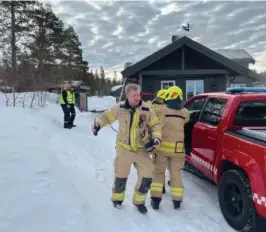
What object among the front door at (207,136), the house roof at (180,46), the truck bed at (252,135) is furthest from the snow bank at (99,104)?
the truck bed at (252,135)

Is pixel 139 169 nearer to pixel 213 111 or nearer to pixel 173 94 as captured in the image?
pixel 173 94

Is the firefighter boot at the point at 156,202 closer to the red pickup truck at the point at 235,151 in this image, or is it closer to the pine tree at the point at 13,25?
the red pickup truck at the point at 235,151

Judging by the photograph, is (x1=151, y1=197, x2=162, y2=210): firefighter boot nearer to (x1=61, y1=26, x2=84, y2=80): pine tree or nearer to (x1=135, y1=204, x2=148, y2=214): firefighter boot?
(x1=135, y1=204, x2=148, y2=214): firefighter boot

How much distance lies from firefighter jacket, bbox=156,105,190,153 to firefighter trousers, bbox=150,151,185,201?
8cm

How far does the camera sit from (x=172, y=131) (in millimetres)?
4191

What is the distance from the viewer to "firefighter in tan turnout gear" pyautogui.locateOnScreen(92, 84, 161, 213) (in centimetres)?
381

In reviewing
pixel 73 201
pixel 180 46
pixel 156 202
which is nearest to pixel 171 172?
pixel 156 202

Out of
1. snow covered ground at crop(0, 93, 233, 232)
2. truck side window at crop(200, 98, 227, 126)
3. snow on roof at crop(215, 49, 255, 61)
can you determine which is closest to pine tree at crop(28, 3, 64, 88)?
snow on roof at crop(215, 49, 255, 61)

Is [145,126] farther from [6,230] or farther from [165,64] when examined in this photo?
[165,64]

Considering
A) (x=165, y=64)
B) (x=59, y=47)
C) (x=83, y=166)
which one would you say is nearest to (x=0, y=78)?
(x=165, y=64)

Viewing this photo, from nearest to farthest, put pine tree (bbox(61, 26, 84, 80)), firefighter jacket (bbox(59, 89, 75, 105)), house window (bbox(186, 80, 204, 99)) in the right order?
firefighter jacket (bbox(59, 89, 75, 105)), house window (bbox(186, 80, 204, 99)), pine tree (bbox(61, 26, 84, 80))

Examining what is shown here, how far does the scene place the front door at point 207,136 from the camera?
4.22m

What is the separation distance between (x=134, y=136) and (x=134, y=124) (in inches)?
5.9

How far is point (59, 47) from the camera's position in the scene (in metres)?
35.2
